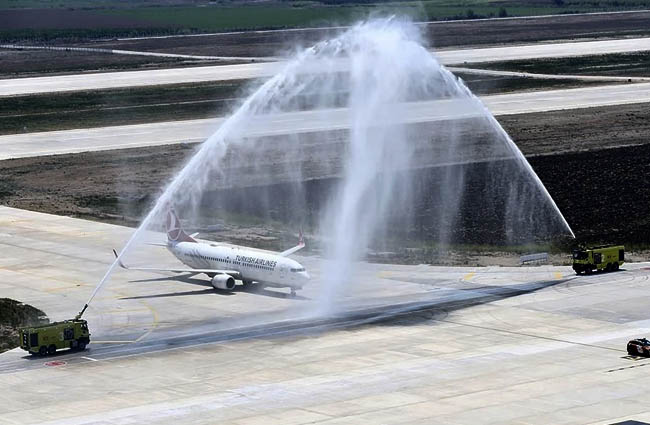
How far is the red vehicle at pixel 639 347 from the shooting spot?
241 ft

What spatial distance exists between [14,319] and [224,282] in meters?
14.9

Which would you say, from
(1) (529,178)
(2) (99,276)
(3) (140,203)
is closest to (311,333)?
(2) (99,276)

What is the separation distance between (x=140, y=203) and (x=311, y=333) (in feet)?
174

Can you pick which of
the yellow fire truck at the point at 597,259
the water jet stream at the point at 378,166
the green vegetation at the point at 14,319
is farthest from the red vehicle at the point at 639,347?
the green vegetation at the point at 14,319

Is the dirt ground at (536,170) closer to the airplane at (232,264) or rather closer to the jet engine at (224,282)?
the airplane at (232,264)

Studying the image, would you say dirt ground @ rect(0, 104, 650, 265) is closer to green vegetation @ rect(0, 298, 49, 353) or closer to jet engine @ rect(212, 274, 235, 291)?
jet engine @ rect(212, 274, 235, 291)

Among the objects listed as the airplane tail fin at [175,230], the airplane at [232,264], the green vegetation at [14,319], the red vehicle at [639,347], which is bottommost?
the red vehicle at [639,347]

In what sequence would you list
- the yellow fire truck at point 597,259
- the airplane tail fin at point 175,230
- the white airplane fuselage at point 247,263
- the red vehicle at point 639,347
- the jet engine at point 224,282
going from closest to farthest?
the red vehicle at point 639,347 < the white airplane fuselage at point 247,263 < the jet engine at point 224,282 < the yellow fire truck at point 597,259 < the airplane tail fin at point 175,230

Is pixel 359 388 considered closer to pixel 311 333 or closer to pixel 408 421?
pixel 408 421

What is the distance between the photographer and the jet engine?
308ft

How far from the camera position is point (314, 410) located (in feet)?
213

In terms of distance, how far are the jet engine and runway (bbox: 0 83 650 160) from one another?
6955cm

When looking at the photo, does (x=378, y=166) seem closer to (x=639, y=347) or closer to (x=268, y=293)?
(x=268, y=293)

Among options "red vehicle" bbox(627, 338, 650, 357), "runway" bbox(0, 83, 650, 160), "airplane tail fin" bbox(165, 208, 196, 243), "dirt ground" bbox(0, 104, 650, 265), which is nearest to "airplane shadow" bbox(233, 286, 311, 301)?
"airplane tail fin" bbox(165, 208, 196, 243)
